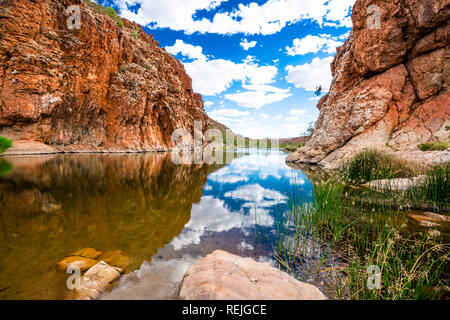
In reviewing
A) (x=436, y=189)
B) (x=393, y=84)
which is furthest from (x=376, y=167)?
→ (x=393, y=84)

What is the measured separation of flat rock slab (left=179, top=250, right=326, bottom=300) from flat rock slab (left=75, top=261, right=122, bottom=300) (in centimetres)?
115

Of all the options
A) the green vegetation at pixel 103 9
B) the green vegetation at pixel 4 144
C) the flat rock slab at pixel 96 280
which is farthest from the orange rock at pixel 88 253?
the green vegetation at pixel 103 9

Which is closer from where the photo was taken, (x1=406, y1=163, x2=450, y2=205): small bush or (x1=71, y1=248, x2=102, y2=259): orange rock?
(x1=71, y1=248, x2=102, y2=259): orange rock

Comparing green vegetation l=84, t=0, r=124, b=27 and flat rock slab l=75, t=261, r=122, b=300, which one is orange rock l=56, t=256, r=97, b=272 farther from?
green vegetation l=84, t=0, r=124, b=27

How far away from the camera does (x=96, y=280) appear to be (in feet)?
8.11

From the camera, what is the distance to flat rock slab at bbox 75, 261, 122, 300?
2258 millimetres

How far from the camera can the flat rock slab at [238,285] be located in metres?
1.82

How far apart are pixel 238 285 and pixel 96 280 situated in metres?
1.95

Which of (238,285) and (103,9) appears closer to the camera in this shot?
(238,285)

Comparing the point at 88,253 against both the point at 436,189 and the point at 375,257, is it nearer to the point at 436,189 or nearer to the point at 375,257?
the point at 375,257

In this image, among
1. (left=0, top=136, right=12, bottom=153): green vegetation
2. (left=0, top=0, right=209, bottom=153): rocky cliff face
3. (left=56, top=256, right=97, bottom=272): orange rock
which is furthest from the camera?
(left=0, top=0, right=209, bottom=153): rocky cliff face

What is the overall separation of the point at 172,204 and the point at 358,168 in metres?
9.27

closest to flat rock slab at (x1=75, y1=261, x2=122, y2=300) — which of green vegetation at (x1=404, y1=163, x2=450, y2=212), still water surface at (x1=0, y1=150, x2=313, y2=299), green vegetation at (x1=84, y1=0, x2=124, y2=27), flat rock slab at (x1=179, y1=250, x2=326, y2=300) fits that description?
still water surface at (x1=0, y1=150, x2=313, y2=299)
